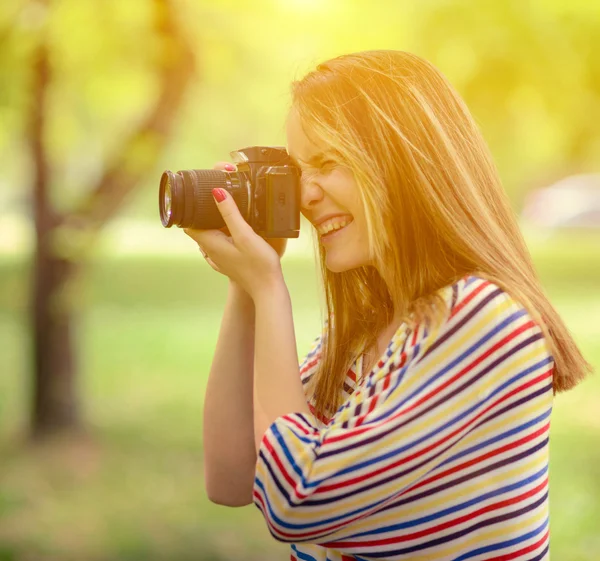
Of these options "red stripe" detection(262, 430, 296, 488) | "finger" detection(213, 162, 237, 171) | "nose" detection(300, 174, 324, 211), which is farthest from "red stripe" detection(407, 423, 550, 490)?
"finger" detection(213, 162, 237, 171)

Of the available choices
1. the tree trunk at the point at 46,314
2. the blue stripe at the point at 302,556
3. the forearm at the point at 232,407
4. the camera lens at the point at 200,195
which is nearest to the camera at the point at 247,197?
the camera lens at the point at 200,195

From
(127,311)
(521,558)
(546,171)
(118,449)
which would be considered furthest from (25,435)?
(546,171)

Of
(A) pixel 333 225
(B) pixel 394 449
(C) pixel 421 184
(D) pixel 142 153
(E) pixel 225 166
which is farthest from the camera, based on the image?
(D) pixel 142 153

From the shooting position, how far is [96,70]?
2.93 metres

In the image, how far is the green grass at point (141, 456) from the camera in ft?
9.40

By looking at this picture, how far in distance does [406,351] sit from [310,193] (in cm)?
26

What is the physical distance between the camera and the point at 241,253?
93 centimetres

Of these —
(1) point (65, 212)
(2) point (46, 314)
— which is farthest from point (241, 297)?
(2) point (46, 314)

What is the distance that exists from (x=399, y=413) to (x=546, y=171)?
170 inches

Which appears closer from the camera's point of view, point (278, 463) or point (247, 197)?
point (278, 463)

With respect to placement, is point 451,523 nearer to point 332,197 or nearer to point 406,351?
point 406,351

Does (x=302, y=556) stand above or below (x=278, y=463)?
below

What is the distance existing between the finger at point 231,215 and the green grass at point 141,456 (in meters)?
2.09

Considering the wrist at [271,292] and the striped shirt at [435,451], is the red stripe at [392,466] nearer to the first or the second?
the striped shirt at [435,451]
